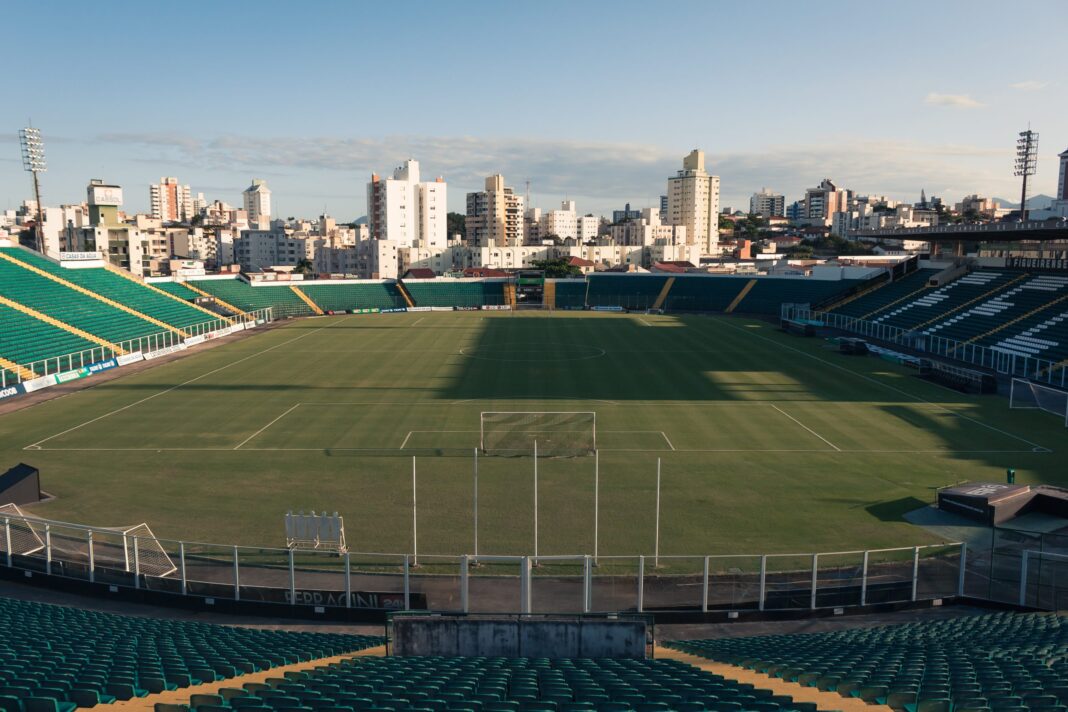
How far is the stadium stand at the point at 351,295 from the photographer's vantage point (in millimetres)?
97688

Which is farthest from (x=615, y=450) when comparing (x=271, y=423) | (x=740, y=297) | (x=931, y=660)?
(x=740, y=297)

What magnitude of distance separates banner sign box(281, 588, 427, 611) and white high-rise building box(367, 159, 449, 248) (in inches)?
6588

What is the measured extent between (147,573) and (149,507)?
20.9ft

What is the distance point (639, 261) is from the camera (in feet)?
607

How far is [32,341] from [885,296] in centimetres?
7195

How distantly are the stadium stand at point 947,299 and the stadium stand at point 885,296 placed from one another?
1.60m

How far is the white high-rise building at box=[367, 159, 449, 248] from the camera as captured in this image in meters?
184

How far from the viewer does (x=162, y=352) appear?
5906cm

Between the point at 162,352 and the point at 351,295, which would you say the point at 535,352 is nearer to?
the point at 162,352

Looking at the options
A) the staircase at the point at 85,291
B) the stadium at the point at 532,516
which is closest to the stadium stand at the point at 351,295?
the staircase at the point at 85,291

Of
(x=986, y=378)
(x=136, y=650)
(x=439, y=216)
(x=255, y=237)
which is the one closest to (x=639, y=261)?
(x=439, y=216)

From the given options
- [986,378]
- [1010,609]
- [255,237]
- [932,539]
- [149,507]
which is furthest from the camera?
[255,237]

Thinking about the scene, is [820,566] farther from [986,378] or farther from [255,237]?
[255,237]

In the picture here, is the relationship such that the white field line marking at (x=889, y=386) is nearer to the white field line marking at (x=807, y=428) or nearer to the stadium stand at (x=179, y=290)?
the white field line marking at (x=807, y=428)
